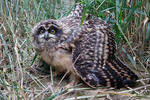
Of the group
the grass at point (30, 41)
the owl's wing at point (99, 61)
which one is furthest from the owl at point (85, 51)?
the grass at point (30, 41)

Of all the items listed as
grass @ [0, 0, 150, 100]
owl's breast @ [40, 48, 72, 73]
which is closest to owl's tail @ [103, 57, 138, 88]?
grass @ [0, 0, 150, 100]

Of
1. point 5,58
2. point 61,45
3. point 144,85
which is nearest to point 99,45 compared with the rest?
point 61,45

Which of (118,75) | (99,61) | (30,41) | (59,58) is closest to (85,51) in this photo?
(99,61)

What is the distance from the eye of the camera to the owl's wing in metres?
2.98

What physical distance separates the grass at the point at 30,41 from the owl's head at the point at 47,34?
320mm

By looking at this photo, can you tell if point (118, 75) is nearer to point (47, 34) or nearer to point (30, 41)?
point (47, 34)

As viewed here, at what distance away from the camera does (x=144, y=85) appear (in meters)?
3.02

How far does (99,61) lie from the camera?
3.14 meters

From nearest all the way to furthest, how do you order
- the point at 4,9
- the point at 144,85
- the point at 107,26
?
the point at 144,85 → the point at 107,26 → the point at 4,9

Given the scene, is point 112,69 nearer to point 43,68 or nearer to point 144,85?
point 144,85

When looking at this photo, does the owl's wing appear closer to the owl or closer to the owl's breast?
the owl

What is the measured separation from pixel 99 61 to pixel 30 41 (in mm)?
Answer: 1447

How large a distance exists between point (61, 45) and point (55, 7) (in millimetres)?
1732

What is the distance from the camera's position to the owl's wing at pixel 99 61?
117 inches
